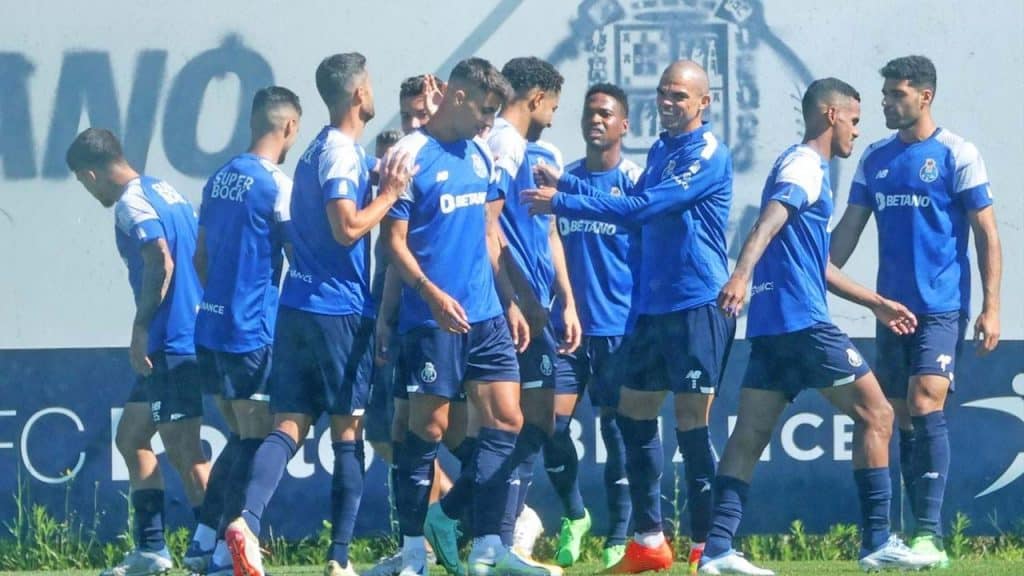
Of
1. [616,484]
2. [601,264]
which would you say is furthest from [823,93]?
[616,484]

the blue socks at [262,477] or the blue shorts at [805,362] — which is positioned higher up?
the blue shorts at [805,362]

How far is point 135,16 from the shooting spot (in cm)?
927

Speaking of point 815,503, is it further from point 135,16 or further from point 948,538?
point 135,16

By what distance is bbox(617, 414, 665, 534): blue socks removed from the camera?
7672 mm

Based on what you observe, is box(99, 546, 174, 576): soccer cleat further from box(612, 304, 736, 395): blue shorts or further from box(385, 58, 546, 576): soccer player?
box(612, 304, 736, 395): blue shorts

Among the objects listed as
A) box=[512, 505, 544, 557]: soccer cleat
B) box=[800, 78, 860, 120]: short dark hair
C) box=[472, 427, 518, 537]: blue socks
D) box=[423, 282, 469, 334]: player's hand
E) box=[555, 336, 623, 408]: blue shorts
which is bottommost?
box=[512, 505, 544, 557]: soccer cleat

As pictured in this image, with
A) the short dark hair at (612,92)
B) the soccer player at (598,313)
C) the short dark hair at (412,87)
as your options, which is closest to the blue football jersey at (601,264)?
the soccer player at (598,313)

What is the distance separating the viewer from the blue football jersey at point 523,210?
766 cm

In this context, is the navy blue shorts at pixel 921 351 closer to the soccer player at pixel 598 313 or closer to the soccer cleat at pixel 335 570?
the soccer player at pixel 598 313

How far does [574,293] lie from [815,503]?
5.73 feet

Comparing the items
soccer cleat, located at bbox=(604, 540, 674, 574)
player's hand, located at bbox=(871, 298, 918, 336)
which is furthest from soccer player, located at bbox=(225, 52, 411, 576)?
player's hand, located at bbox=(871, 298, 918, 336)

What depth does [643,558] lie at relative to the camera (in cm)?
770

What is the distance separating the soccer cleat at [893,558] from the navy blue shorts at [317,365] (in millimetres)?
2097

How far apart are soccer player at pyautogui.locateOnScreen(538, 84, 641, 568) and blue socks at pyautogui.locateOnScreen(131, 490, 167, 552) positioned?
1.65 m
